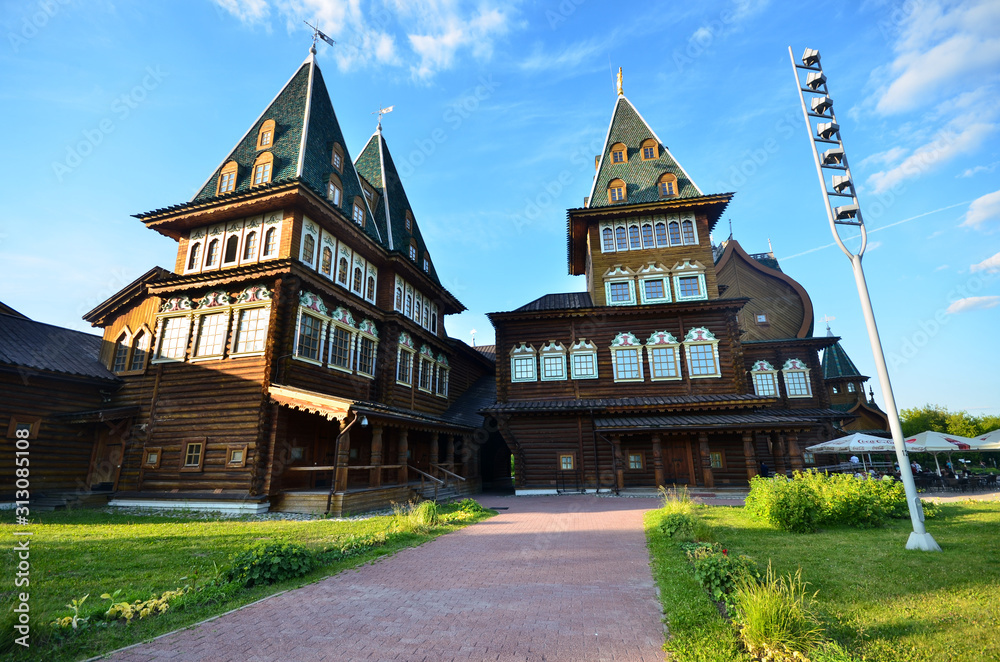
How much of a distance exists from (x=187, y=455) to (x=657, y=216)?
2424 cm

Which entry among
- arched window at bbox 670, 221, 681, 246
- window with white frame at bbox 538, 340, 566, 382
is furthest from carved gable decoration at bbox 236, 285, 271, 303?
arched window at bbox 670, 221, 681, 246

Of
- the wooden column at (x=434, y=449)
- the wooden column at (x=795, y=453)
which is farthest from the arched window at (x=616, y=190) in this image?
the wooden column at (x=434, y=449)

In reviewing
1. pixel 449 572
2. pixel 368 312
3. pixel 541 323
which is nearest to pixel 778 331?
pixel 541 323

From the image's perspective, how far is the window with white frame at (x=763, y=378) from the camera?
90.0 ft

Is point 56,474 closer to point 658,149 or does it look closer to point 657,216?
point 657,216

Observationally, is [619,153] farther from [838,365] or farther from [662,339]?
[838,365]

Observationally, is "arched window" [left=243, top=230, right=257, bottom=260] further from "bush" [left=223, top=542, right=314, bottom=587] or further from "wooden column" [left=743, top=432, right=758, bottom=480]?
"wooden column" [left=743, top=432, right=758, bottom=480]

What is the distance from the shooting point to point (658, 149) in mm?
26969

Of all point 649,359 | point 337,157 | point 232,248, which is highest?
point 337,157

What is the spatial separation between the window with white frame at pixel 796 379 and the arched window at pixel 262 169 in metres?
29.1

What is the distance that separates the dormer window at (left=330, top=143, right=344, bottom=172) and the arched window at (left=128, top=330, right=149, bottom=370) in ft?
34.5

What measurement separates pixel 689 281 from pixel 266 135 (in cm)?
2146

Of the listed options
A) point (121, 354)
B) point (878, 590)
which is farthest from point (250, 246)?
point (878, 590)

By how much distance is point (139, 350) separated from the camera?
61.7ft
